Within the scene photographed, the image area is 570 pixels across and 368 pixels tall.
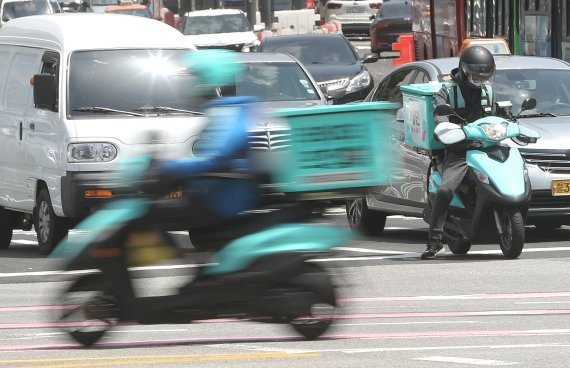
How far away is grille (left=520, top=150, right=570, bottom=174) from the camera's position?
1516 cm

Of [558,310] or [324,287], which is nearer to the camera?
[324,287]

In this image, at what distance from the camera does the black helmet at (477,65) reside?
14.3 metres

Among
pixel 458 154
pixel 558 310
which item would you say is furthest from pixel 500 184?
pixel 558 310

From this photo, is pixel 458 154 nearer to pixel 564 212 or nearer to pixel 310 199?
pixel 564 212

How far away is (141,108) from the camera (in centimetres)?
1593

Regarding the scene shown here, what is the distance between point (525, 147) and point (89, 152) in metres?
4.10

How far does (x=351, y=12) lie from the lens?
6266cm

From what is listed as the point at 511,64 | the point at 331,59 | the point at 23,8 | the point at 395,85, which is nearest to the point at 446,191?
the point at 511,64

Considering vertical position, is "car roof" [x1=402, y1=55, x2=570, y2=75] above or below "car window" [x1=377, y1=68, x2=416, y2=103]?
above

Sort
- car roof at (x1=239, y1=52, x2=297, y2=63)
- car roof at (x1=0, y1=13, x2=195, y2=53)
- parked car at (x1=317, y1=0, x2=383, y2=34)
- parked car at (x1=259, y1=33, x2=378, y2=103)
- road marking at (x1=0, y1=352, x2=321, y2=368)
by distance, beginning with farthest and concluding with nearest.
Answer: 1. parked car at (x1=317, y1=0, x2=383, y2=34)
2. parked car at (x1=259, y1=33, x2=378, y2=103)
3. car roof at (x1=239, y1=52, x2=297, y2=63)
4. car roof at (x1=0, y1=13, x2=195, y2=53)
5. road marking at (x1=0, y1=352, x2=321, y2=368)

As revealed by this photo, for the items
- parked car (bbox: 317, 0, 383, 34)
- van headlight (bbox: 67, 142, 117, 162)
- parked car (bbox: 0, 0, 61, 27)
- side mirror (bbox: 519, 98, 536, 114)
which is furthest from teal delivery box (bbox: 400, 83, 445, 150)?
parked car (bbox: 317, 0, 383, 34)

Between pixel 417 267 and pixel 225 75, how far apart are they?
18.4ft

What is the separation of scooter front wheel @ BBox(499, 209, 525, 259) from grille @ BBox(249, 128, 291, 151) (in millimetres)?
4660

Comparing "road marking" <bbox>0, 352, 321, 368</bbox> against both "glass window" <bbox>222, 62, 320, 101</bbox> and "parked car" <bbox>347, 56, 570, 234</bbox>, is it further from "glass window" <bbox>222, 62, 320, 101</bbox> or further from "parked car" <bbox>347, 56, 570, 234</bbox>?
"glass window" <bbox>222, 62, 320, 101</bbox>
